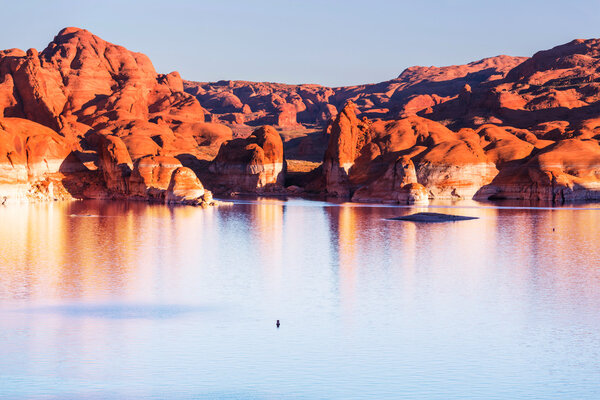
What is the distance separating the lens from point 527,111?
18625 centimetres

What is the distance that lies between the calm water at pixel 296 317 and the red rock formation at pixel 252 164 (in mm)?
71492

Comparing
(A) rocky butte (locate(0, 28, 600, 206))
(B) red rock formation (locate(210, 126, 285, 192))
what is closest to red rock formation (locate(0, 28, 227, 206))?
(A) rocky butte (locate(0, 28, 600, 206))

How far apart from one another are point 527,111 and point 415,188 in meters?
105

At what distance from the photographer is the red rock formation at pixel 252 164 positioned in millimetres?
121662

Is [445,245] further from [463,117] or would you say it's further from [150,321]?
[463,117]

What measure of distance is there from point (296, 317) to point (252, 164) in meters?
97.5

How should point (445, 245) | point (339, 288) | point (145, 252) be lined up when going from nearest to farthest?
point (339, 288) < point (145, 252) < point (445, 245)

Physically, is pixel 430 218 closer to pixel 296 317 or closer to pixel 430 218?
pixel 430 218

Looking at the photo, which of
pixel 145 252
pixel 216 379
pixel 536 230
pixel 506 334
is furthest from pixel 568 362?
pixel 536 230

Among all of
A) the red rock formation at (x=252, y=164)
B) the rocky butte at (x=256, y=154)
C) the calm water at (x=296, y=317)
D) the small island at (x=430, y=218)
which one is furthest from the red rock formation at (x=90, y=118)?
the calm water at (x=296, y=317)

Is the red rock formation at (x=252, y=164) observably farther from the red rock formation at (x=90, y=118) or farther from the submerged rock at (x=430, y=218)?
the submerged rock at (x=430, y=218)

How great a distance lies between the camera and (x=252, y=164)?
121 meters

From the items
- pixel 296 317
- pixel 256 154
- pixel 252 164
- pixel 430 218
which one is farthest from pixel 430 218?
pixel 252 164

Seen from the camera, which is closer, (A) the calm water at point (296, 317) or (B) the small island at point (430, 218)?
(A) the calm water at point (296, 317)
